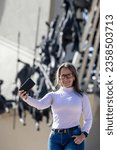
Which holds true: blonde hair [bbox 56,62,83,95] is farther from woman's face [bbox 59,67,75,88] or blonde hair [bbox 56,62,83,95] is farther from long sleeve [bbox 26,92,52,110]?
long sleeve [bbox 26,92,52,110]

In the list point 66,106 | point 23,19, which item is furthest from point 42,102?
point 23,19

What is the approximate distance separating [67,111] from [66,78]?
0.79ft

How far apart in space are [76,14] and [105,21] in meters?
4.07

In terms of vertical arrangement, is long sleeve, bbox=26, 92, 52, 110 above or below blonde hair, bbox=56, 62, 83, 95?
below

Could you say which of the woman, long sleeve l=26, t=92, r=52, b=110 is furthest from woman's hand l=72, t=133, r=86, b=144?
long sleeve l=26, t=92, r=52, b=110

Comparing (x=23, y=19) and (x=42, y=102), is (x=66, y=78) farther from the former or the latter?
(x=23, y=19)

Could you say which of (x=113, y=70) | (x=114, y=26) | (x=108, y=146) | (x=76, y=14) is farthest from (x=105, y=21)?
(x=76, y=14)

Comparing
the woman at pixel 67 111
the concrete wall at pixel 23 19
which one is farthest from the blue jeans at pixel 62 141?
the concrete wall at pixel 23 19

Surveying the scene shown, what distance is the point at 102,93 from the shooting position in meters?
3.92

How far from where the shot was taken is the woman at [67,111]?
3805mm

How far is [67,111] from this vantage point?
3.80 metres

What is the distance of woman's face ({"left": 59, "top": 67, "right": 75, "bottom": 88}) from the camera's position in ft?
12.7

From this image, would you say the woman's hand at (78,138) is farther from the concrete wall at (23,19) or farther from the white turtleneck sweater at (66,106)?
the concrete wall at (23,19)

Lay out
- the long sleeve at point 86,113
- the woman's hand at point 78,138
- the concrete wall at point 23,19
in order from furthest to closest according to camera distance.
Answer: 1. the concrete wall at point 23,19
2. the long sleeve at point 86,113
3. the woman's hand at point 78,138
